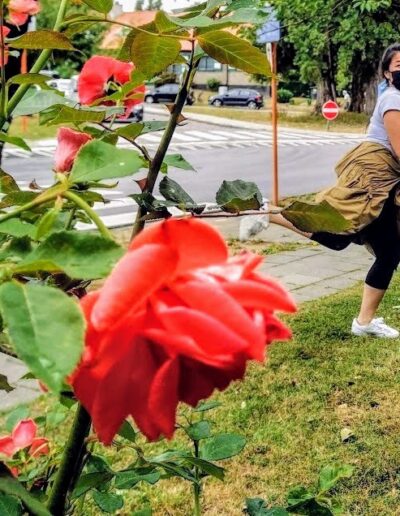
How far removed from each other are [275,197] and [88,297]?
29.2ft

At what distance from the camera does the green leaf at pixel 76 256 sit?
61 cm

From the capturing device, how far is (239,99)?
43.3 meters

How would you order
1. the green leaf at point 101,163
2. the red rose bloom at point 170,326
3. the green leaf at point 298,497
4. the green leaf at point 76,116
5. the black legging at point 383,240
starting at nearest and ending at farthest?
the red rose bloom at point 170,326 → the green leaf at point 101,163 → the green leaf at point 76,116 → the green leaf at point 298,497 → the black legging at point 383,240

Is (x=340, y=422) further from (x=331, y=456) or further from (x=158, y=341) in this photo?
(x=158, y=341)

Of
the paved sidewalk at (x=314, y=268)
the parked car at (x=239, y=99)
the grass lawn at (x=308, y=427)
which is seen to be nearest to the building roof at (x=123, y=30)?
the grass lawn at (x=308, y=427)

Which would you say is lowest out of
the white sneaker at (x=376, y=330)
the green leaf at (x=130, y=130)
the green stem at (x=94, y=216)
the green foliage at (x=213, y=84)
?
the green foliage at (x=213, y=84)

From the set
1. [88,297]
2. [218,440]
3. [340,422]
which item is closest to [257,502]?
[218,440]

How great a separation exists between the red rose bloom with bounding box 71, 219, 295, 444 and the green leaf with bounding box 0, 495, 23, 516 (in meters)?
0.52

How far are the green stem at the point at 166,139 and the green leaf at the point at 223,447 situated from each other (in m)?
0.62

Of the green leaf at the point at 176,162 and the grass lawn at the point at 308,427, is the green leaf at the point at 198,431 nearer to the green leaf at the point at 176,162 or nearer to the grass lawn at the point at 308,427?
the green leaf at the point at 176,162

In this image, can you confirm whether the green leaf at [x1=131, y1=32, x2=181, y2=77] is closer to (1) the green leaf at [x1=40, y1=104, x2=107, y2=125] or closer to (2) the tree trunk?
(1) the green leaf at [x1=40, y1=104, x2=107, y2=125]

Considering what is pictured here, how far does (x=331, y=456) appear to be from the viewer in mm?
2977

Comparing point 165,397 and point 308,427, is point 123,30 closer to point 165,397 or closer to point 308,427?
point 165,397

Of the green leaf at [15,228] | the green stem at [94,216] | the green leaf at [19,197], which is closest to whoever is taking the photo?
the green stem at [94,216]
